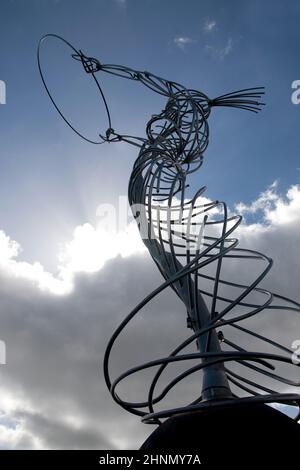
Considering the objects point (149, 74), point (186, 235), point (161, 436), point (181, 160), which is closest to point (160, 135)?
point (181, 160)

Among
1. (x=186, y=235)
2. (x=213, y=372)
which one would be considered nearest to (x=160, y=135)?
(x=186, y=235)

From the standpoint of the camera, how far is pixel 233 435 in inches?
388

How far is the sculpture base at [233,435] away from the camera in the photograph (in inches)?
378

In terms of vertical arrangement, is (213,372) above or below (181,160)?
below

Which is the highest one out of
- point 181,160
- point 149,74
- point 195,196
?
point 149,74

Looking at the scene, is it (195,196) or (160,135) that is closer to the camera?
(195,196)

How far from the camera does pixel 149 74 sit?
16125mm

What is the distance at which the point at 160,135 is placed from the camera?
15.4m

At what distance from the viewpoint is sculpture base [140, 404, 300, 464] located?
959 centimetres
